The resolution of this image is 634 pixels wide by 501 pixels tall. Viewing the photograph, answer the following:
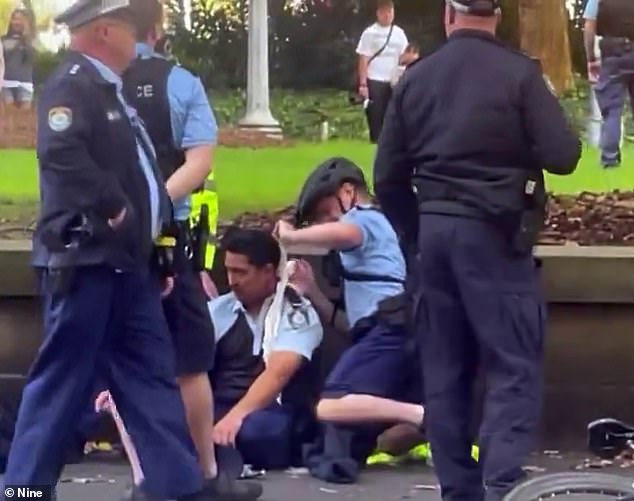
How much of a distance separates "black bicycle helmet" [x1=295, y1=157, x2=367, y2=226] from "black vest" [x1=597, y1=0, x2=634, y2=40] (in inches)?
46.8

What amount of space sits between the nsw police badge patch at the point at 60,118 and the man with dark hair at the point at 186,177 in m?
0.68

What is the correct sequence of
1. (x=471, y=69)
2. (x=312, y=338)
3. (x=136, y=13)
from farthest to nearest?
1. (x=312, y=338)
2. (x=136, y=13)
3. (x=471, y=69)

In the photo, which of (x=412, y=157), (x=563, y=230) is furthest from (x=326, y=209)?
(x=412, y=157)

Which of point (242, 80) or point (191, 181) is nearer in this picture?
point (191, 181)

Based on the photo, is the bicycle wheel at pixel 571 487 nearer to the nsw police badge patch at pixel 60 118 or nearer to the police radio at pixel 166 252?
the police radio at pixel 166 252

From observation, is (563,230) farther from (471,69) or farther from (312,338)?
(471,69)

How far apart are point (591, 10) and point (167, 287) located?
7.91 ft

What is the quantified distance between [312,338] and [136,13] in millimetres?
1608

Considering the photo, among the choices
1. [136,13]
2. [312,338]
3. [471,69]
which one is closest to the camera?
[471,69]

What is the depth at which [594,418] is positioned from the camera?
23.4 ft

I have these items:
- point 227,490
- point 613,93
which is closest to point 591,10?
point 613,93

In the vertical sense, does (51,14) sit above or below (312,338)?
above

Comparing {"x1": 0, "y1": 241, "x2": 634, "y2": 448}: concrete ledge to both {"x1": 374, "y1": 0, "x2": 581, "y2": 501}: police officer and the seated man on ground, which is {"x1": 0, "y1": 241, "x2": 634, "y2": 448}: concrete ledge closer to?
the seated man on ground

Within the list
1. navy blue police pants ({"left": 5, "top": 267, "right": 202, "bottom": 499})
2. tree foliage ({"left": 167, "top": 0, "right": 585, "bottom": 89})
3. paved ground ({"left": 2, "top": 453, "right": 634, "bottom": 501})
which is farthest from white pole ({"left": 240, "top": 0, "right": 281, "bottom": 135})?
navy blue police pants ({"left": 5, "top": 267, "right": 202, "bottom": 499})
